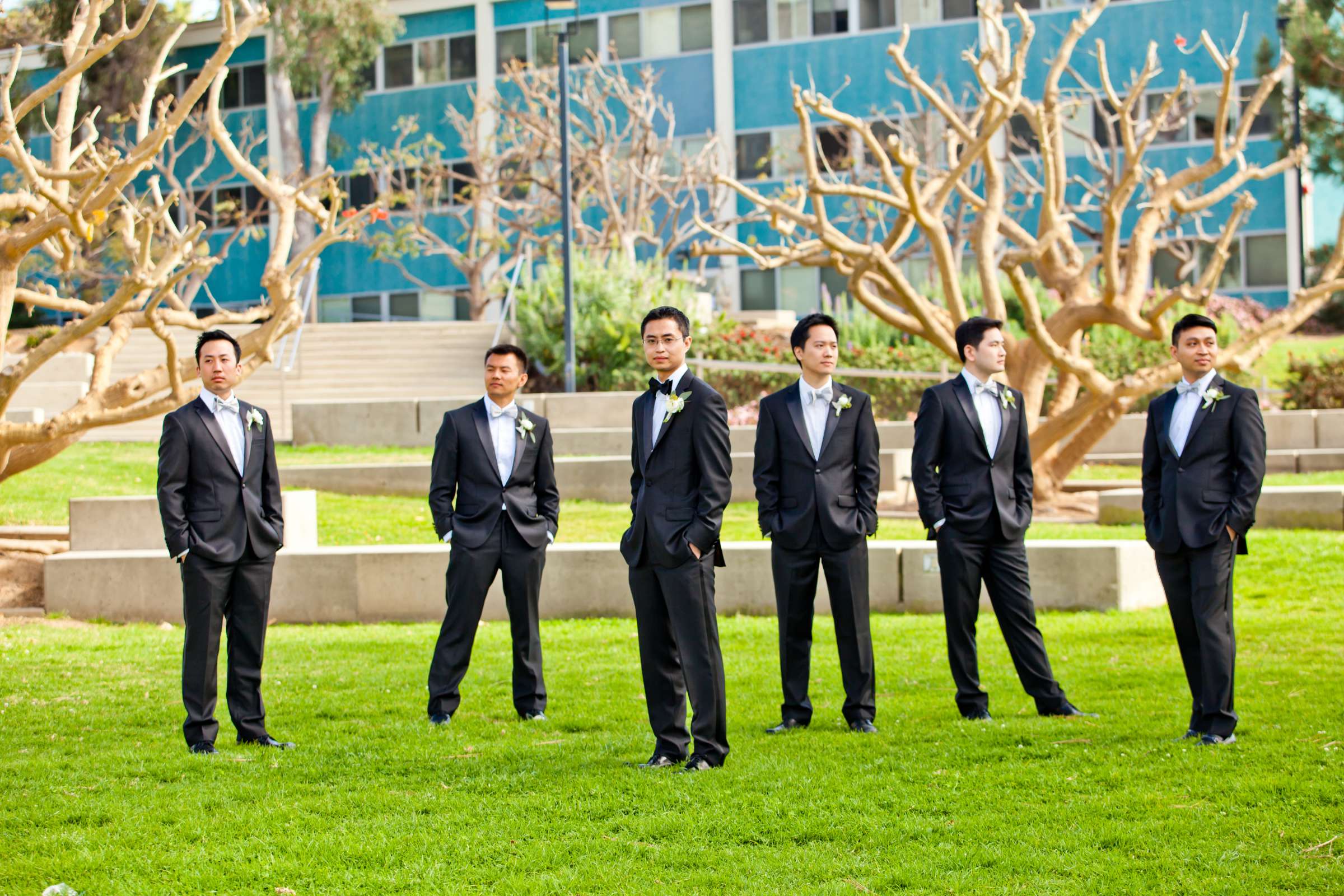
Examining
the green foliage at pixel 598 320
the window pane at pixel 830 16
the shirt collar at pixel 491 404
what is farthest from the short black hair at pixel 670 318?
the window pane at pixel 830 16

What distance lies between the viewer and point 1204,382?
7.16m

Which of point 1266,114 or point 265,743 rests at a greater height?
point 1266,114

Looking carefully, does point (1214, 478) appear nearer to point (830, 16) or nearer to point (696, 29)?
point (830, 16)

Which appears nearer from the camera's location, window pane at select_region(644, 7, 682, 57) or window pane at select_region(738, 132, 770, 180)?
window pane at select_region(738, 132, 770, 180)

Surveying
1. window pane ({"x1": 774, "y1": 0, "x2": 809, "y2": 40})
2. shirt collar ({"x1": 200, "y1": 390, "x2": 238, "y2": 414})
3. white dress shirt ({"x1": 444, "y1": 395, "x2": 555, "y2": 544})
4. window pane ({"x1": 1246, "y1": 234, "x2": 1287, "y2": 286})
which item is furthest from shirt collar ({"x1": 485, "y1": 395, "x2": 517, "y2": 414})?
window pane ({"x1": 774, "y1": 0, "x2": 809, "y2": 40})

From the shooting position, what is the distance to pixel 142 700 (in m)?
8.52

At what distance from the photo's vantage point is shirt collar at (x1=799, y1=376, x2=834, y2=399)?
7527 mm

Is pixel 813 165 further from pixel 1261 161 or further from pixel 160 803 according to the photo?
pixel 1261 161

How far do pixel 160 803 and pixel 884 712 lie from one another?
3.73 meters

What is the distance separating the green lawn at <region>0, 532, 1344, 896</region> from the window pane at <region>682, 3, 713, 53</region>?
30.5 metres

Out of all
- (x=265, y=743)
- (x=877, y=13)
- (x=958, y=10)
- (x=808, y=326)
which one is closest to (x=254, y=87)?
(x=877, y=13)

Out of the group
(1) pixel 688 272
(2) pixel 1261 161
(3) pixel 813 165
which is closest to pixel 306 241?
(1) pixel 688 272

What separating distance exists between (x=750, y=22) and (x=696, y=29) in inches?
57.1

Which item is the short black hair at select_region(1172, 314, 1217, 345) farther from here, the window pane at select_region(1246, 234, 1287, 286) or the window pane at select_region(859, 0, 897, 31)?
the window pane at select_region(859, 0, 897, 31)
